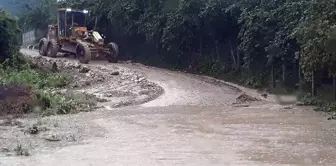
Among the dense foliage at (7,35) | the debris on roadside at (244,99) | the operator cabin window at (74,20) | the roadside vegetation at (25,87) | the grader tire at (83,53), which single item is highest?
the operator cabin window at (74,20)

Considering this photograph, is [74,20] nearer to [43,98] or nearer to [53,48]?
[53,48]

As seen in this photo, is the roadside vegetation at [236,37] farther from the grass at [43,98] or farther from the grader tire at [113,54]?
the grass at [43,98]

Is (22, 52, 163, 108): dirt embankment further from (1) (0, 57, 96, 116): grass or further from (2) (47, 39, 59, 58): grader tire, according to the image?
(2) (47, 39, 59, 58): grader tire

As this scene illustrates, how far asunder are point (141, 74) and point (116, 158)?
57.2 feet

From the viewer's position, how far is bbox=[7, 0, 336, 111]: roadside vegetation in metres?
18.1

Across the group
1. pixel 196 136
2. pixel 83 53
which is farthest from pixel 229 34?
pixel 196 136

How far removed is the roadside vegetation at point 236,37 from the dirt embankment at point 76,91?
4.14 meters

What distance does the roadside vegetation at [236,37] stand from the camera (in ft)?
59.4

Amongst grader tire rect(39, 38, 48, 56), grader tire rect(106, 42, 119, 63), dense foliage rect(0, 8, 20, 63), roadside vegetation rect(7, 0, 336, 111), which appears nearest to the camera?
roadside vegetation rect(7, 0, 336, 111)

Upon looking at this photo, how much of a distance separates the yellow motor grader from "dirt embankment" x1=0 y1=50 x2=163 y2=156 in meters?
1.84

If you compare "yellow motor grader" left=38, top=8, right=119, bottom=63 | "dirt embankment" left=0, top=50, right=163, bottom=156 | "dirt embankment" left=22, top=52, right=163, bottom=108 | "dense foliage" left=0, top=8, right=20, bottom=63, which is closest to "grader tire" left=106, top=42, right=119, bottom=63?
"yellow motor grader" left=38, top=8, right=119, bottom=63

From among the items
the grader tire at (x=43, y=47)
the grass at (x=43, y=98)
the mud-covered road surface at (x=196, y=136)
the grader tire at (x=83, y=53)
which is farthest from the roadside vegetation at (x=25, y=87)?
the grader tire at (x=43, y=47)

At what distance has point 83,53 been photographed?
3353cm

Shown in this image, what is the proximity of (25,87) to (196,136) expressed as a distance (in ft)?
24.1
